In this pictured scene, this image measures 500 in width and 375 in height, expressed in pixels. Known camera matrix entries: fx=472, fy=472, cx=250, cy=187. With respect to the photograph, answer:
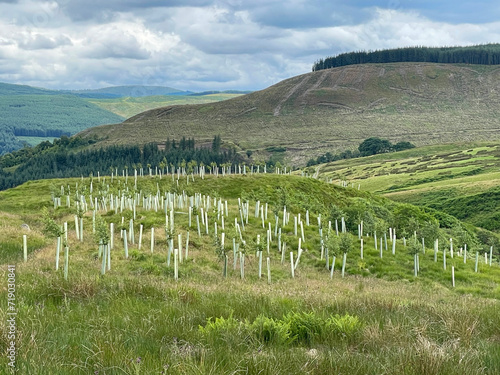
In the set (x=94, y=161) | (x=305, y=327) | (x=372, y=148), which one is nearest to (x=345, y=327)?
(x=305, y=327)

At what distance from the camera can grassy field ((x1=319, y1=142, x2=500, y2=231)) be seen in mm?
92375

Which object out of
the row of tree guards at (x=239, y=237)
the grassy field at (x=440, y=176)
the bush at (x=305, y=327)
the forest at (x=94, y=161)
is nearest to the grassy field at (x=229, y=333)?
the bush at (x=305, y=327)

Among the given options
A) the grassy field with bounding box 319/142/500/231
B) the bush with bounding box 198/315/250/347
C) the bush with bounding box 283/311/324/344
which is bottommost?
the grassy field with bounding box 319/142/500/231

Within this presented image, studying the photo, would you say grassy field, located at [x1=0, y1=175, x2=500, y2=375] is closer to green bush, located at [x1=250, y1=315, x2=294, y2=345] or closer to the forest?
green bush, located at [x1=250, y1=315, x2=294, y2=345]

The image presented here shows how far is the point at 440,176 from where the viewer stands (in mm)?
127375

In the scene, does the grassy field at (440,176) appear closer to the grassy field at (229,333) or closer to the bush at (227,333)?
the grassy field at (229,333)

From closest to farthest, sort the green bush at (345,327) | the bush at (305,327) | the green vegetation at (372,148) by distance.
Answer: the green bush at (345,327), the bush at (305,327), the green vegetation at (372,148)

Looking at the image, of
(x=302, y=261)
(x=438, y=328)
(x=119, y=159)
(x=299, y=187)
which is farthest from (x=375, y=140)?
(x=438, y=328)

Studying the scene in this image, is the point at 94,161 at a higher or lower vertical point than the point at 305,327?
lower

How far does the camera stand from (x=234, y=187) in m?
61.4

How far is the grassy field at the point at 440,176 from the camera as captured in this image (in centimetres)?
9238

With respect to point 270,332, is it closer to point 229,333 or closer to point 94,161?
point 229,333

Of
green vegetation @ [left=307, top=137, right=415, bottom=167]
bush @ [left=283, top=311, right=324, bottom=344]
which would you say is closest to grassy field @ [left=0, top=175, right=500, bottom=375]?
bush @ [left=283, top=311, right=324, bottom=344]

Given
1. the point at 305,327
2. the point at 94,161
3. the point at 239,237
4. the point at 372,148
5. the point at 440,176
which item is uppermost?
the point at 372,148
